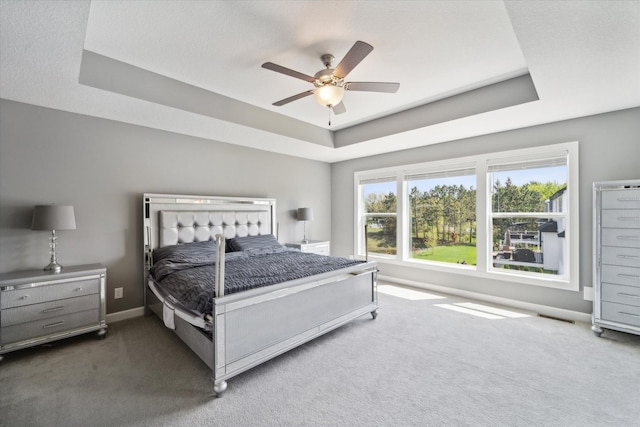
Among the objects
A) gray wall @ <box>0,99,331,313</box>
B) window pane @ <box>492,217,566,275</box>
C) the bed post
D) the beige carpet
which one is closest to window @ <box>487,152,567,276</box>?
window pane @ <box>492,217,566,275</box>

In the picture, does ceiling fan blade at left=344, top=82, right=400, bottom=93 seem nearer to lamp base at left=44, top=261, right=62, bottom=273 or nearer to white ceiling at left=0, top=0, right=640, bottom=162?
white ceiling at left=0, top=0, right=640, bottom=162

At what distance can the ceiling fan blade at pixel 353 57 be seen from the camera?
5.97 feet

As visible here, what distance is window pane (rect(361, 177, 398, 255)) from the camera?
5195mm

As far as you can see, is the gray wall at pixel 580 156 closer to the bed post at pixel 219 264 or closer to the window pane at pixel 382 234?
the window pane at pixel 382 234

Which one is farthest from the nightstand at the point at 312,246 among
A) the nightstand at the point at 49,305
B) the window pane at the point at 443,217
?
the nightstand at the point at 49,305

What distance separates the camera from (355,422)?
1711 mm

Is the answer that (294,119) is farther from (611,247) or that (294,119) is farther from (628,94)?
(611,247)

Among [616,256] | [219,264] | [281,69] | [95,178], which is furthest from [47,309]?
[616,256]

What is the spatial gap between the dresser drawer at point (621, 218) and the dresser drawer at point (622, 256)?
0.24 m

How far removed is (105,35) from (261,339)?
2.72 m

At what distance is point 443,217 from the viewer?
4586 millimetres

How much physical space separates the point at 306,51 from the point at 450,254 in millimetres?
3693

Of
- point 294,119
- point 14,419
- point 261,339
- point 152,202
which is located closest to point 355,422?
point 261,339

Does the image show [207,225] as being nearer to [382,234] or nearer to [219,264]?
[219,264]
